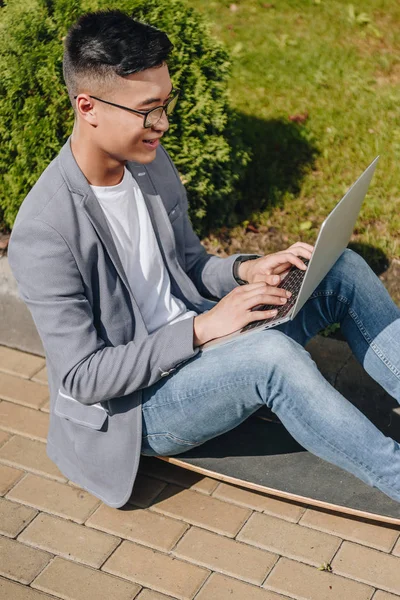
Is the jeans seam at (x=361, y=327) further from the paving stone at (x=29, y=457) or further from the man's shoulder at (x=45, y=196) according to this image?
the paving stone at (x=29, y=457)

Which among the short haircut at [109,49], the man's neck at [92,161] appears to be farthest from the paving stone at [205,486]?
the short haircut at [109,49]

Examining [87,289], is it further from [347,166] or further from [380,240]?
[347,166]

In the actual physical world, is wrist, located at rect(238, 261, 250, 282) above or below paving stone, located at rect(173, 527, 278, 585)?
above

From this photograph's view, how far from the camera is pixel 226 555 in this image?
3127 millimetres

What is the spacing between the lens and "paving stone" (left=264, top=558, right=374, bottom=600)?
294cm

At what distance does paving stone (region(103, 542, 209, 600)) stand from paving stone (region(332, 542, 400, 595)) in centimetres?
48

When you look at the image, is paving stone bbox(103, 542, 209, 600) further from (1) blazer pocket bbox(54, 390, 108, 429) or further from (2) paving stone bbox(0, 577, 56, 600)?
(1) blazer pocket bbox(54, 390, 108, 429)

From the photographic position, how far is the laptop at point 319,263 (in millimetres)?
2793

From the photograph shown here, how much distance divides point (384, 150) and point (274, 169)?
65 centimetres

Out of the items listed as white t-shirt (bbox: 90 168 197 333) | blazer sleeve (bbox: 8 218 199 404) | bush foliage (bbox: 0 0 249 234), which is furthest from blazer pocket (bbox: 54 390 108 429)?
bush foliage (bbox: 0 0 249 234)

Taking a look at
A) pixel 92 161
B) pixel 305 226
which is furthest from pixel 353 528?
pixel 305 226

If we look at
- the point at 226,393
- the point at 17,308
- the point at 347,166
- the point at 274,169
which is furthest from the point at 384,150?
the point at 226,393

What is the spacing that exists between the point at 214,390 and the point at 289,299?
0.40m

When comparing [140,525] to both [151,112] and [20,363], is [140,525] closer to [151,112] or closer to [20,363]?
[20,363]
